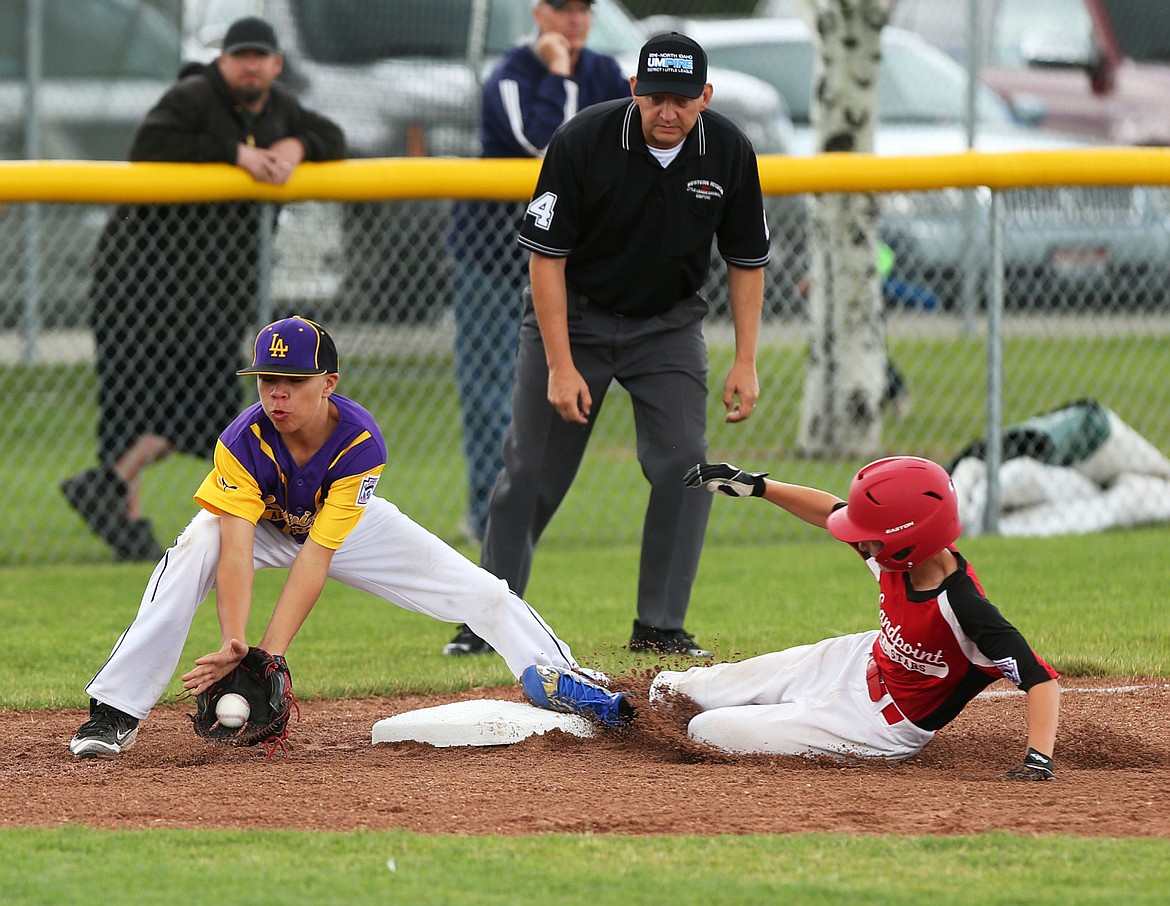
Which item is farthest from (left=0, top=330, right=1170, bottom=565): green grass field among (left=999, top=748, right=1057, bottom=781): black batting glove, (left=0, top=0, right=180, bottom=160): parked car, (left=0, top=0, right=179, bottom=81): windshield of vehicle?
(left=999, top=748, right=1057, bottom=781): black batting glove

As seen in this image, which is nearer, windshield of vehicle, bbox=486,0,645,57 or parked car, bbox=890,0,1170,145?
windshield of vehicle, bbox=486,0,645,57

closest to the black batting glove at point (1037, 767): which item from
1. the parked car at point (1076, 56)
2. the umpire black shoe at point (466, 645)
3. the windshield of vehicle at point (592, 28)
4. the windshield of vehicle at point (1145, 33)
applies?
the umpire black shoe at point (466, 645)

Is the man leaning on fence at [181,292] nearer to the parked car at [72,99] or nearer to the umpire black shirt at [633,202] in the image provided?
the umpire black shirt at [633,202]

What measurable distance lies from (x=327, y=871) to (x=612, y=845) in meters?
0.64

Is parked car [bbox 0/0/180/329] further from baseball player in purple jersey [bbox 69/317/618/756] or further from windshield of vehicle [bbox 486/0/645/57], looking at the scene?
baseball player in purple jersey [bbox 69/317/618/756]

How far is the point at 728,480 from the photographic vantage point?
5098 millimetres

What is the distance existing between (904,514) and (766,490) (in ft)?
2.18

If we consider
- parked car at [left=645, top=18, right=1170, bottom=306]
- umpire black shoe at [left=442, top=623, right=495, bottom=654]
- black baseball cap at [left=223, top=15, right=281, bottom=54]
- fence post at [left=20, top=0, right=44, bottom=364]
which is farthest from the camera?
fence post at [left=20, top=0, right=44, bottom=364]

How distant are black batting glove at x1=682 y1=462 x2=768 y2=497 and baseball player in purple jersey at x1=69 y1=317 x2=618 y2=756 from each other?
0.70 m

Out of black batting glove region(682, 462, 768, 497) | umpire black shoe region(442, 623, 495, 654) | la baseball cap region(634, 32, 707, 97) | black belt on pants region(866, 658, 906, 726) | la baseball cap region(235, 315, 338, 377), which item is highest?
la baseball cap region(634, 32, 707, 97)

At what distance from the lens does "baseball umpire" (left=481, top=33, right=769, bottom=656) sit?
19.3 feet

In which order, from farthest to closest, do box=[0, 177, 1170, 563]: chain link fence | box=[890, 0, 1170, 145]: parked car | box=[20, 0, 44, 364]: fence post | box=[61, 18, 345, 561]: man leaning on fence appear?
box=[890, 0, 1170, 145]: parked car
box=[20, 0, 44, 364]: fence post
box=[0, 177, 1170, 563]: chain link fence
box=[61, 18, 345, 561]: man leaning on fence

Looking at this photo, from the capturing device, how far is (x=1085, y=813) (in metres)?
4.16

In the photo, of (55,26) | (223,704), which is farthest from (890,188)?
(55,26)
